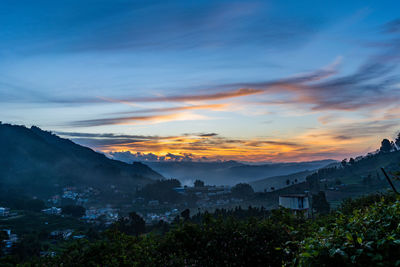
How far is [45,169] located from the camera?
15000cm

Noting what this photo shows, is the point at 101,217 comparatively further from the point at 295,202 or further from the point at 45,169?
the point at 45,169

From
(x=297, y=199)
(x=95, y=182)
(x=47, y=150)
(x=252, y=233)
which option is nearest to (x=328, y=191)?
(x=297, y=199)

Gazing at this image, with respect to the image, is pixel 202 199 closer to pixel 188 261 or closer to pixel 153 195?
pixel 153 195

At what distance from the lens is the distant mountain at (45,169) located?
434 feet

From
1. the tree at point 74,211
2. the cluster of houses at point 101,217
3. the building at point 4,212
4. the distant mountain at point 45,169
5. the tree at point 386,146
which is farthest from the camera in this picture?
the distant mountain at point 45,169

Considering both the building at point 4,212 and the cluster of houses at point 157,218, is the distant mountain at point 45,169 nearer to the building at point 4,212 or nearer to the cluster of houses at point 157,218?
the building at point 4,212

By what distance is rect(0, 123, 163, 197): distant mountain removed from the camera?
5212 inches

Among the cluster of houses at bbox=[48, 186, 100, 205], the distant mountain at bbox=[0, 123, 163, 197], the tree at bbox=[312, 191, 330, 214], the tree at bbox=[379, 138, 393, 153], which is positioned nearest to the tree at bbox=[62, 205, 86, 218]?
the cluster of houses at bbox=[48, 186, 100, 205]

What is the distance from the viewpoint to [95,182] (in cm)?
15212

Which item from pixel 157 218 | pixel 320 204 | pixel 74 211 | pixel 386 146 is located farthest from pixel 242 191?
pixel 320 204

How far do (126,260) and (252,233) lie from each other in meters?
3.16

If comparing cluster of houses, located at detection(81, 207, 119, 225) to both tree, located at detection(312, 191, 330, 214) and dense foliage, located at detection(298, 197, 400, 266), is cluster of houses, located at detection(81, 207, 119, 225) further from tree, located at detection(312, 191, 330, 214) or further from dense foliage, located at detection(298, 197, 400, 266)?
dense foliage, located at detection(298, 197, 400, 266)

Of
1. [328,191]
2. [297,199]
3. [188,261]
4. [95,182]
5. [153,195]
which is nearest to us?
[188,261]

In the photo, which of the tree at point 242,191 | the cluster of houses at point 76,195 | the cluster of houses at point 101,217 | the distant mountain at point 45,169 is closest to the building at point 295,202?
the cluster of houses at point 101,217
